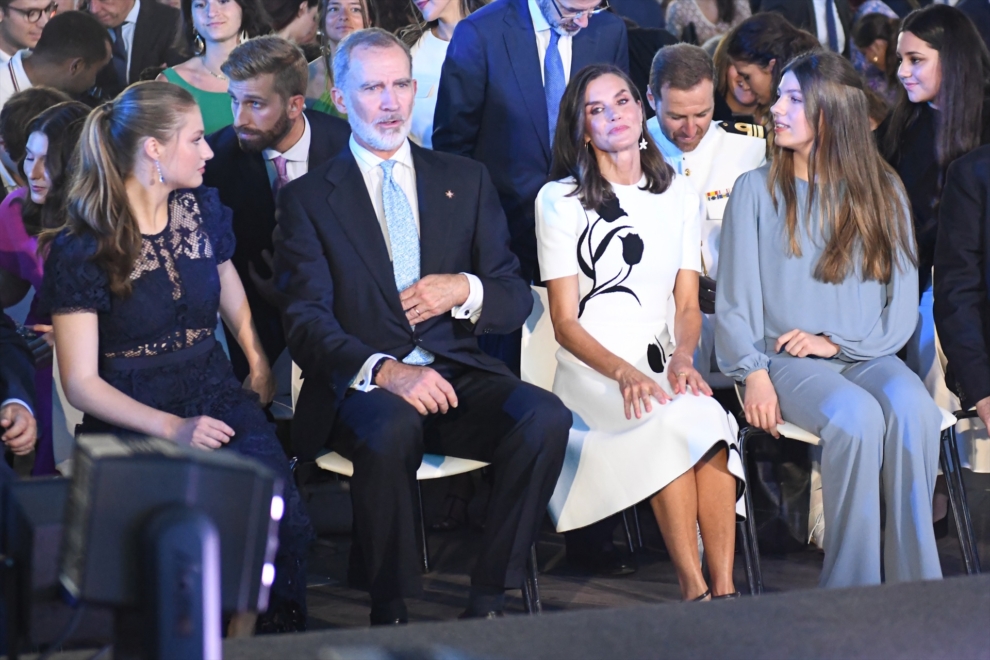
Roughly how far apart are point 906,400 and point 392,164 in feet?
5.16

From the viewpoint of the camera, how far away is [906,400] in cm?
322

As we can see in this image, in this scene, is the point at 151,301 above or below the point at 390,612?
above

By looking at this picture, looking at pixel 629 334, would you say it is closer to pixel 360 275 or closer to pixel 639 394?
pixel 639 394

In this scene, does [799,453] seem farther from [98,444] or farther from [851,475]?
[98,444]

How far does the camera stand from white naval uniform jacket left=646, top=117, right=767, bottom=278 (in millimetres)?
Answer: 3998

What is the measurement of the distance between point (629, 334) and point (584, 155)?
55 cm

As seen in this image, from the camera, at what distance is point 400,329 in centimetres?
331

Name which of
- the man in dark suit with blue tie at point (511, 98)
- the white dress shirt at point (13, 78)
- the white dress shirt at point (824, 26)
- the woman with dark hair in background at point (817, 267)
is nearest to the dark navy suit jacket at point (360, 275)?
the man in dark suit with blue tie at point (511, 98)

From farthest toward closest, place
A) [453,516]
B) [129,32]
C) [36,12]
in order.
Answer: [129,32], [36,12], [453,516]

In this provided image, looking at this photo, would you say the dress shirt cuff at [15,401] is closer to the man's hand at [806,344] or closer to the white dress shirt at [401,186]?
the white dress shirt at [401,186]

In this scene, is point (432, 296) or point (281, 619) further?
point (432, 296)

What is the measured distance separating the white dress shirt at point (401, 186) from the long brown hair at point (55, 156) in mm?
956

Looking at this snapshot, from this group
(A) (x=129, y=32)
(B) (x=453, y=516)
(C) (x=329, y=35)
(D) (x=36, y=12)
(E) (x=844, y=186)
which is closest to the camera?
(E) (x=844, y=186)

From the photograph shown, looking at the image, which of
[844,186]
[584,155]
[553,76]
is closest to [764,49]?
[553,76]
